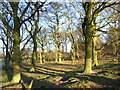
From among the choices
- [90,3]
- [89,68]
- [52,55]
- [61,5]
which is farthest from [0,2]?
[52,55]

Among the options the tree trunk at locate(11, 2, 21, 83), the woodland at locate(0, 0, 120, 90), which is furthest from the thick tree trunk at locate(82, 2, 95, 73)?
the tree trunk at locate(11, 2, 21, 83)

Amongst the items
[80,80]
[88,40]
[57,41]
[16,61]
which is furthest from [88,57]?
[57,41]

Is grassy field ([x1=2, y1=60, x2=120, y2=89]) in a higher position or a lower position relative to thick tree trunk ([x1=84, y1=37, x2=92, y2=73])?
lower

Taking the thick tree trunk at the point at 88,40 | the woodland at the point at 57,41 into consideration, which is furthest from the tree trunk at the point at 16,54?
the thick tree trunk at the point at 88,40

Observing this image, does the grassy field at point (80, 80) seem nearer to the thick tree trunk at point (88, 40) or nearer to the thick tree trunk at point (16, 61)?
the thick tree trunk at point (16, 61)

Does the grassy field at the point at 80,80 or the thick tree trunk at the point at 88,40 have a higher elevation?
the thick tree trunk at the point at 88,40

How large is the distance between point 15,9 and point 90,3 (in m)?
6.18

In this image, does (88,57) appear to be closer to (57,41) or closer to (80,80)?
(80,80)

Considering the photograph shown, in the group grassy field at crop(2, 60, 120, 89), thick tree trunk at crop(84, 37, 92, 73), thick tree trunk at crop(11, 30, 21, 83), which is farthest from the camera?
thick tree trunk at crop(84, 37, 92, 73)

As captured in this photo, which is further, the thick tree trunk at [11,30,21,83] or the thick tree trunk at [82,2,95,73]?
the thick tree trunk at [82,2,95,73]

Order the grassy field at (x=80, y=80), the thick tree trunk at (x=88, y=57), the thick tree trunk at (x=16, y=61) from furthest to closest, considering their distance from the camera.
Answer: the thick tree trunk at (x=88, y=57) → the thick tree trunk at (x=16, y=61) → the grassy field at (x=80, y=80)

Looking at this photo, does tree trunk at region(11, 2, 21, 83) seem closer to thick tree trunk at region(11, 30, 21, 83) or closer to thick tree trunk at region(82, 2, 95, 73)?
thick tree trunk at region(11, 30, 21, 83)

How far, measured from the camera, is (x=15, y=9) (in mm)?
9344

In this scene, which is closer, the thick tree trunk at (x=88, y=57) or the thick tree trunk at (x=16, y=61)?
the thick tree trunk at (x=16, y=61)
